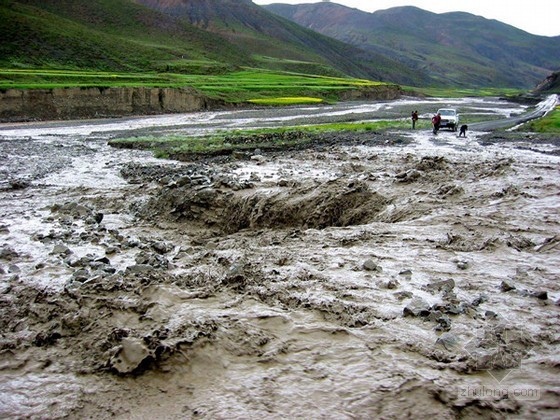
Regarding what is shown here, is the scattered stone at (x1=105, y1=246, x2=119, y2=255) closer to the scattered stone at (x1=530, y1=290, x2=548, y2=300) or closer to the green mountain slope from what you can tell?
the scattered stone at (x1=530, y1=290, x2=548, y2=300)

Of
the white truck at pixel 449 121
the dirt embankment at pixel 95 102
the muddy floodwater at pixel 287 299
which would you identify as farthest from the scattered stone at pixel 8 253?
the dirt embankment at pixel 95 102

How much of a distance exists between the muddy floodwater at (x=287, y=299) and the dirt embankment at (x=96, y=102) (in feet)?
114

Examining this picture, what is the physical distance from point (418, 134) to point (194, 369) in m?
27.1

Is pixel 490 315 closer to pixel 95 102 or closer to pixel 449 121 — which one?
pixel 449 121

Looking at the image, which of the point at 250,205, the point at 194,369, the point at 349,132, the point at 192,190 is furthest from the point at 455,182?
the point at 349,132

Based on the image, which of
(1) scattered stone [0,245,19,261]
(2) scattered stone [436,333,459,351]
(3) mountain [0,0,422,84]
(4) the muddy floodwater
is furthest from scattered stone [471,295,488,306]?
(3) mountain [0,0,422,84]

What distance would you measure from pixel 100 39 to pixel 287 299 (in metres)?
93.2

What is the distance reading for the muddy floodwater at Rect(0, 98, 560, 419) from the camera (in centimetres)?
522

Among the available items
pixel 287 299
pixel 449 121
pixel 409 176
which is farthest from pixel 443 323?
pixel 449 121

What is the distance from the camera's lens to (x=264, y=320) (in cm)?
668

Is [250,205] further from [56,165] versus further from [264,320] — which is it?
[56,165]

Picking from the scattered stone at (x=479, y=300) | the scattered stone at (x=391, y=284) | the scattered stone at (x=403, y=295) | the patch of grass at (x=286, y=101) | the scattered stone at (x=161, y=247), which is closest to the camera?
the scattered stone at (x=479, y=300)

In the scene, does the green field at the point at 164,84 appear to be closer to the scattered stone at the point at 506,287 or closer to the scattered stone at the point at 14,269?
the scattered stone at the point at 14,269

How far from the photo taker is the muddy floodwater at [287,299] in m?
5.22
